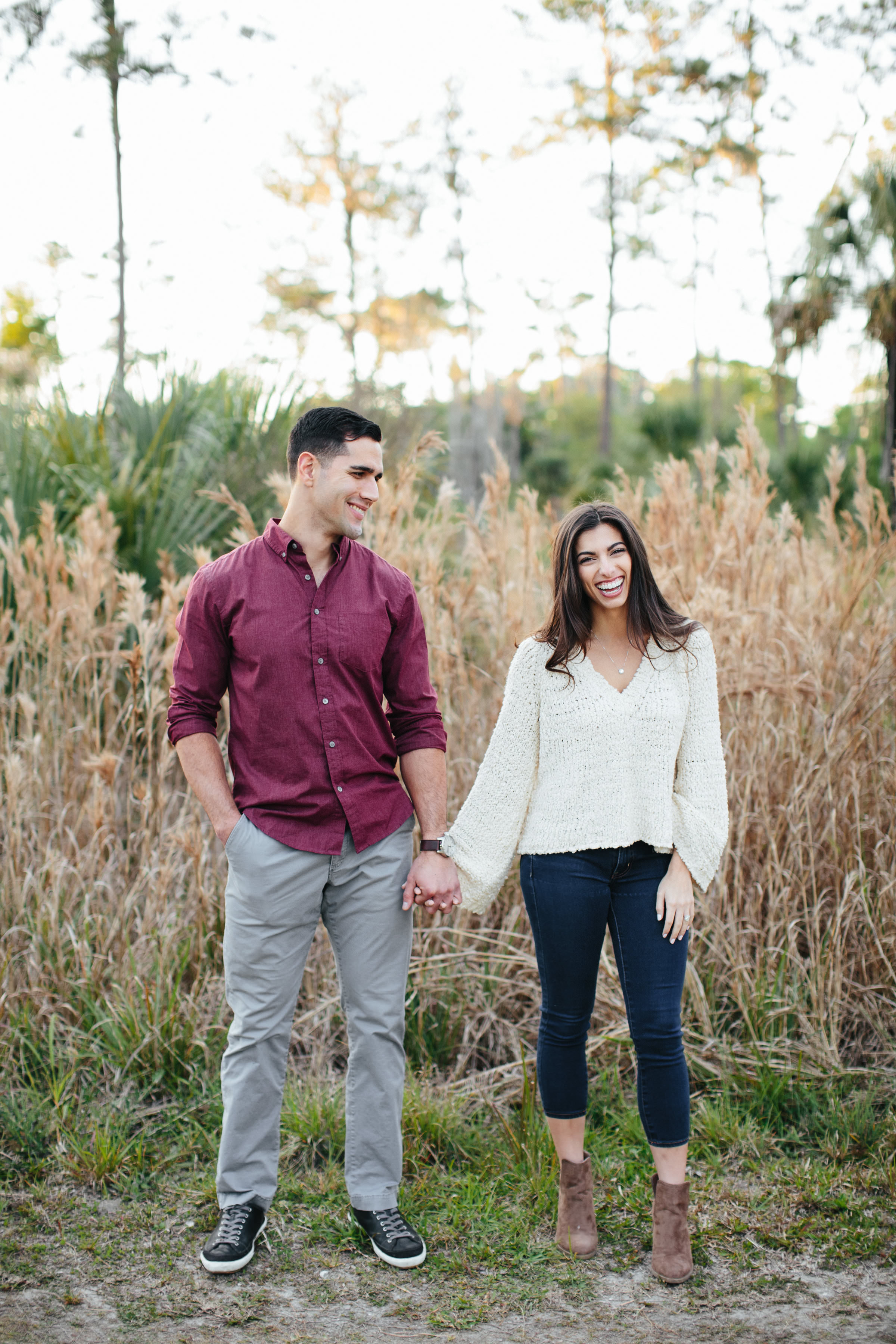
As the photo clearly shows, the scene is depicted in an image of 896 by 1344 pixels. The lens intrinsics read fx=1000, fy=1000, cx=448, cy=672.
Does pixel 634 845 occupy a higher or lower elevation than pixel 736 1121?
higher

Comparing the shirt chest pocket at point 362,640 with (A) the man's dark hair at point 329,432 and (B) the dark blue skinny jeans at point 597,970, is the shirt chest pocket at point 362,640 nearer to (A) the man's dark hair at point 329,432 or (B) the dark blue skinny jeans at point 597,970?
(A) the man's dark hair at point 329,432

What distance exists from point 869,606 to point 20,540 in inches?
148

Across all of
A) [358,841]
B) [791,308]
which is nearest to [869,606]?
[358,841]

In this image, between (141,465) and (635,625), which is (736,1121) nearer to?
(635,625)

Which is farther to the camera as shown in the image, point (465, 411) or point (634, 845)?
point (465, 411)

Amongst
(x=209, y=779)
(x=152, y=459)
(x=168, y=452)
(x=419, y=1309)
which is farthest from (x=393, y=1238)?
(x=168, y=452)

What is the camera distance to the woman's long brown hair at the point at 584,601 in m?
2.37

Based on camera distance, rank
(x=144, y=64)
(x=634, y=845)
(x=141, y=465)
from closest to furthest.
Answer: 1. (x=634, y=845)
2. (x=141, y=465)
3. (x=144, y=64)

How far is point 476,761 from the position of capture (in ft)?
11.6

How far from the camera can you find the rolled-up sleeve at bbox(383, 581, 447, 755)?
98.7 inches

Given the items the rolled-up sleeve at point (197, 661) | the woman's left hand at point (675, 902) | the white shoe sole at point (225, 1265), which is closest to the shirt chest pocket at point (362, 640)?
the rolled-up sleeve at point (197, 661)

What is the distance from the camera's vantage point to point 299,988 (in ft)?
7.92

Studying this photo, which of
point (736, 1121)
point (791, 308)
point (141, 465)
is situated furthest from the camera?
point (791, 308)

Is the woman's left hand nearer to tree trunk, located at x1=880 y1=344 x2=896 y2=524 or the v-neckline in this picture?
the v-neckline
